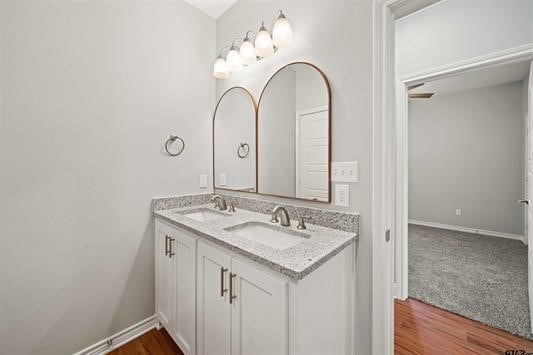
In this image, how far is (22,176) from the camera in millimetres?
1208

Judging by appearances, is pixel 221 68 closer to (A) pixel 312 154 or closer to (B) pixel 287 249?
(A) pixel 312 154

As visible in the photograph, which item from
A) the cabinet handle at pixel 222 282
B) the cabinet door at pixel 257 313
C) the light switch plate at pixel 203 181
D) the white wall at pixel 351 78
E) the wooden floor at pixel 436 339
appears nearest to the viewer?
the cabinet door at pixel 257 313

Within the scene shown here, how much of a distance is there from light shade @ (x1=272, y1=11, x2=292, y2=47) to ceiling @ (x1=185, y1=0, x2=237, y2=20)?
0.76 m

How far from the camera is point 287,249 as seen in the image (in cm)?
96

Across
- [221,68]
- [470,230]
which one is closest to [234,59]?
[221,68]

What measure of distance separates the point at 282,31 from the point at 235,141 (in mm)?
874

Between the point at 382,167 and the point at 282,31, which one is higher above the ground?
the point at 282,31

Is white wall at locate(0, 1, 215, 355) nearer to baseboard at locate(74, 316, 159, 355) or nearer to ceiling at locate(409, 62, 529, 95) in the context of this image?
baseboard at locate(74, 316, 159, 355)

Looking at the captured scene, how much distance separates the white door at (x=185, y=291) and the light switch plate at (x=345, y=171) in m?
0.89

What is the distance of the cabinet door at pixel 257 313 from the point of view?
810 mm

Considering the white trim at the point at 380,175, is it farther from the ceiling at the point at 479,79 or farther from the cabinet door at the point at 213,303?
the ceiling at the point at 479,79

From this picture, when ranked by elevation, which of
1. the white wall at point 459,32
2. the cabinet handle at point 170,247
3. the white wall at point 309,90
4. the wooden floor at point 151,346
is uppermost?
the white wall at point 459,32

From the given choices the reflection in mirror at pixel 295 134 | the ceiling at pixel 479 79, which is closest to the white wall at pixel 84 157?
the reflection in mirror at pixel 295 134

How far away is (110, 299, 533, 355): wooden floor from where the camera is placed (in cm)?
148
